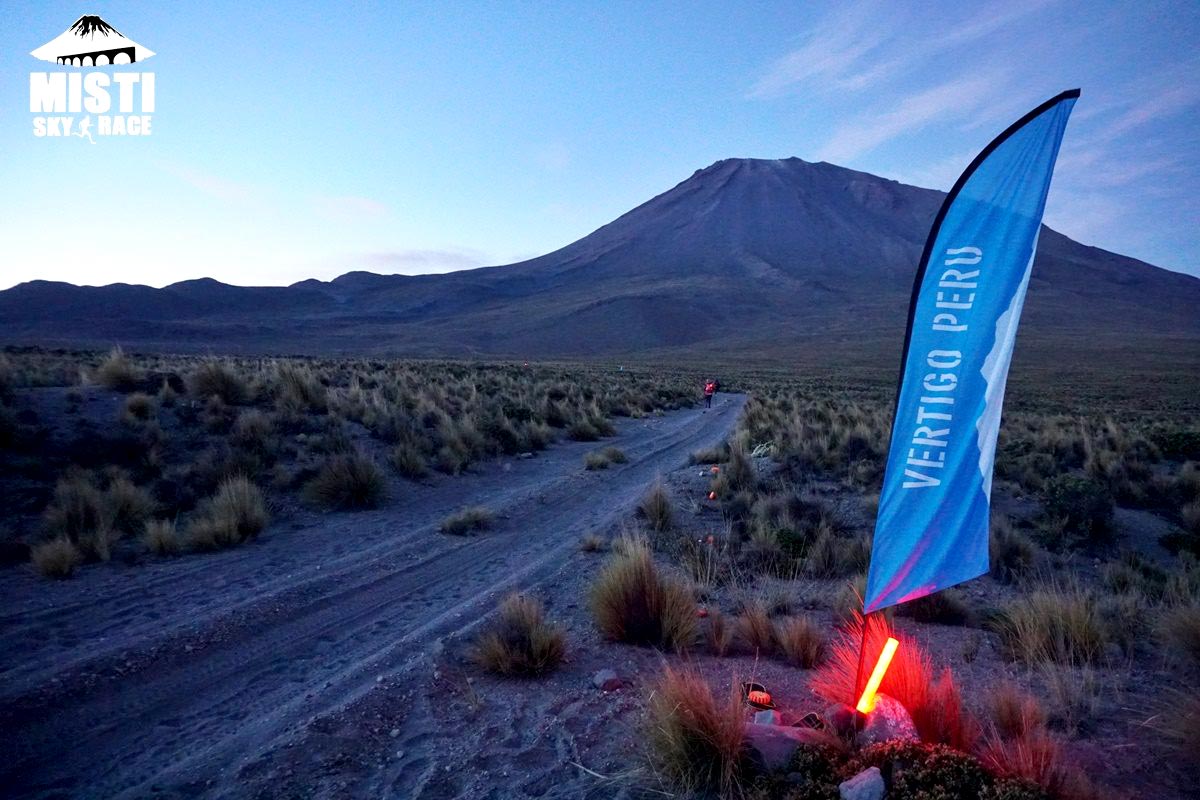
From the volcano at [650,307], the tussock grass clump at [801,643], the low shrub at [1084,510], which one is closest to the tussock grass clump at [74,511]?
the tussock grass clump at [801,643]

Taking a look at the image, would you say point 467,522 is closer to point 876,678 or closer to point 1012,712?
point 876,678

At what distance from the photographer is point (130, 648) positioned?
5801 millimetres

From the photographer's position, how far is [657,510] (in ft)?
33.4

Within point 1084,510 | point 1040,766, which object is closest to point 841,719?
point 1040,766

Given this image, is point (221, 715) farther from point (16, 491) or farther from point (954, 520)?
point (16, 491)

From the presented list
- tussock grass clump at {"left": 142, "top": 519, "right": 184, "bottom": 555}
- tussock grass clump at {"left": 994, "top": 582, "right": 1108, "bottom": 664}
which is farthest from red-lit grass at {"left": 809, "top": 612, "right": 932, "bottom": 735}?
tussock grass clump at {"left": 142, "top": 519, "right": 184, "bottom": 555}

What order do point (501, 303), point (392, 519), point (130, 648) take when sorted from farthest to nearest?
1. point (501, 303)
2. point (392, 519)
3. point (130, 648)

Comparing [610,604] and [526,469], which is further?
[526,469]

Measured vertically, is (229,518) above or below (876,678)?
below

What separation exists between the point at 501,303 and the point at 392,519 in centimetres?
13960

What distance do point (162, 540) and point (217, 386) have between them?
7114mm

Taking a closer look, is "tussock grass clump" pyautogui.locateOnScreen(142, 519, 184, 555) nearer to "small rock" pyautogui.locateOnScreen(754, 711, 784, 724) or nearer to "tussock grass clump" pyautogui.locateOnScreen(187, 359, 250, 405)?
"tussock grass clump" pyautogui.locateOnScreen(187, 359, 250, 405)

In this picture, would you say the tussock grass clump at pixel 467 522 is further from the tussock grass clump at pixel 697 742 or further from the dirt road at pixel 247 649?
the tussock grass clump at pixel 697 742

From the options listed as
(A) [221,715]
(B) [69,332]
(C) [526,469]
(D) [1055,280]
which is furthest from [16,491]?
(D) [1055,280]
